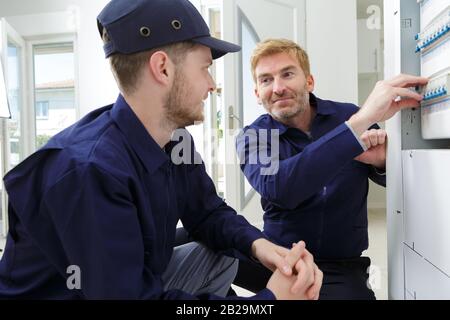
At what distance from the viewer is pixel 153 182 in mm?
860

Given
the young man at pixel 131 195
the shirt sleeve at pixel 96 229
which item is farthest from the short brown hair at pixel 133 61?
the shirt sleeve at pixel 96 229

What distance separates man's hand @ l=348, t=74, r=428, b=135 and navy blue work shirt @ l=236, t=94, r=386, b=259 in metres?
0.22

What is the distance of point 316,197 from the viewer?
1.26 meters

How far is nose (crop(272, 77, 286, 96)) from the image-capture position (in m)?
1.36

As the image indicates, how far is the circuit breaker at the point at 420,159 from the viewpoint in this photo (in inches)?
31.7

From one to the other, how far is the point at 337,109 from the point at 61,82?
348cm

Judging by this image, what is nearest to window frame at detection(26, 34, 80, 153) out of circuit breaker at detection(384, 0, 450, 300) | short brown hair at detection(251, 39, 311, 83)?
short brown hair at detection(251, 39, 311, 83)

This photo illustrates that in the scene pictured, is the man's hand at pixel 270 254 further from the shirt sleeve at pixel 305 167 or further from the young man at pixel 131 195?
the shirt sleeve at pixel 305 167

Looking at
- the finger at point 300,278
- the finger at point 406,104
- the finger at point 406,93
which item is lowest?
the finger at point 300,278

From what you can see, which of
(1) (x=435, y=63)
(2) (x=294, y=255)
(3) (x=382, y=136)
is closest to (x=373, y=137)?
(3) (x=382, y=136)

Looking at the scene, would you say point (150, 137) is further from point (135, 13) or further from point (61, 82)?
point (61, 82)

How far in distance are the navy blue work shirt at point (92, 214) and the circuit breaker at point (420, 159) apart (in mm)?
368

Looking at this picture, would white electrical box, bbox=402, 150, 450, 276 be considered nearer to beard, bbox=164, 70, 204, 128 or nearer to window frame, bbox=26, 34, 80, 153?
beard, bbox=164, 70, 204, 128

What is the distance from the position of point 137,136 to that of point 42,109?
377 centimetres
